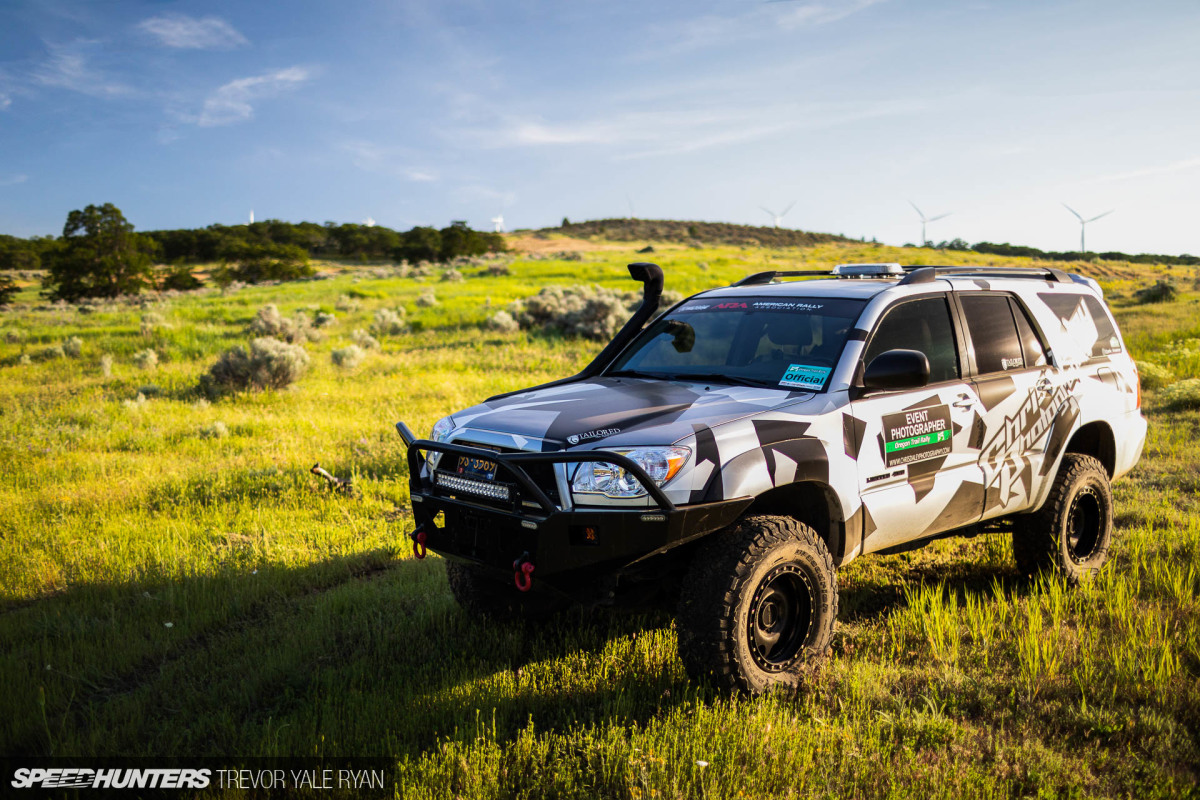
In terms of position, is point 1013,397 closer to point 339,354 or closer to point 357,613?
point 357,613

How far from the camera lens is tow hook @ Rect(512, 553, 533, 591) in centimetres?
372

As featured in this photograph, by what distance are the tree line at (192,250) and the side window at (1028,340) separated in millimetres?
41384

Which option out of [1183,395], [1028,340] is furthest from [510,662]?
[1183,395]

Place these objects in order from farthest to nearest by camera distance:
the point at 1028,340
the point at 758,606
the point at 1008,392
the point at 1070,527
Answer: the point at 1070,527 < the point at 1028,340 < the point at 1008,392 < the point at 758,606

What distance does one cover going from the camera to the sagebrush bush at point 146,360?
15344mm

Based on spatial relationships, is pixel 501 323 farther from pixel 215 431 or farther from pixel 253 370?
pixel 215 431

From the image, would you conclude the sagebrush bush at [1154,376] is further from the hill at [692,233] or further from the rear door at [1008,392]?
the hill at [692,233]

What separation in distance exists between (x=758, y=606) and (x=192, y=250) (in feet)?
255

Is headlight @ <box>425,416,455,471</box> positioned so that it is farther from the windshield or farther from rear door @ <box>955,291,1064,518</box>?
rear door @ <box>955,291,1064,518</box>

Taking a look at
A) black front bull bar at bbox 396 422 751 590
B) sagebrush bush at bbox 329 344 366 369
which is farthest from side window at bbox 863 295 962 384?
sagebrush bush at bbox 329 344 366 369

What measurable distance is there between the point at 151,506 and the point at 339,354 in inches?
330

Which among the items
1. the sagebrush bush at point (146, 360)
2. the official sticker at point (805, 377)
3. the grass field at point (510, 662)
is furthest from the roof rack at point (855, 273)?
the sagebrush bush at point (146, 360)

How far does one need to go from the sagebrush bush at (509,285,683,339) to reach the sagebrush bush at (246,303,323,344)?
216 inches

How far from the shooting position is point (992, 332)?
17.3 ft
